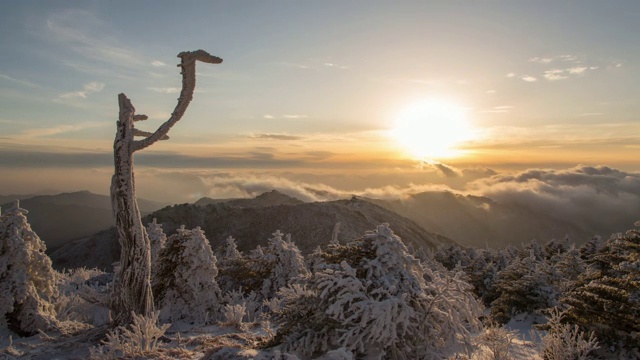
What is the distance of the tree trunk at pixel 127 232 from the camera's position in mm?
8922

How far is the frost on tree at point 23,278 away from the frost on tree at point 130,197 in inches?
143

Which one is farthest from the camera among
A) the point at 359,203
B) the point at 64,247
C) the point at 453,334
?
the point at 359,203

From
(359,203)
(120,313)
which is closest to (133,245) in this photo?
(120,313)

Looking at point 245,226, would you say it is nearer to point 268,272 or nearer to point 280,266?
point 268,272

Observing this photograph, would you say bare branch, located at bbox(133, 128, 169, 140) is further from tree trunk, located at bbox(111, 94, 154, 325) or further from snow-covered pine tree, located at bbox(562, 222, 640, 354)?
snow-covered pine tree, located at bbox(562, 222, 640, 354)

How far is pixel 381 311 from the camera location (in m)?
6.27

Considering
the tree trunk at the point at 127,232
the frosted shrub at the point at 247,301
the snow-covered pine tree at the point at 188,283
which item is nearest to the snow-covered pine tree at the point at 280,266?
the frosted shrub at the point at 247,301

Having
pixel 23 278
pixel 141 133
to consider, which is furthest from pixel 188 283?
pixel 141 133

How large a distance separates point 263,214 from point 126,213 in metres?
68.7

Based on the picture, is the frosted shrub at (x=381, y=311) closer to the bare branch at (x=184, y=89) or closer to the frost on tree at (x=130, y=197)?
the frost on tree at (x=130, y=197)

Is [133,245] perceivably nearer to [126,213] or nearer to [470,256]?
[126,213]

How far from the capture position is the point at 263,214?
77.1 meters

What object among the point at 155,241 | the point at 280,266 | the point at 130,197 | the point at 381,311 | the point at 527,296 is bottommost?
the point at 527,296

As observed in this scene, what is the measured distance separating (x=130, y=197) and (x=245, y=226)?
6653 centimetres
